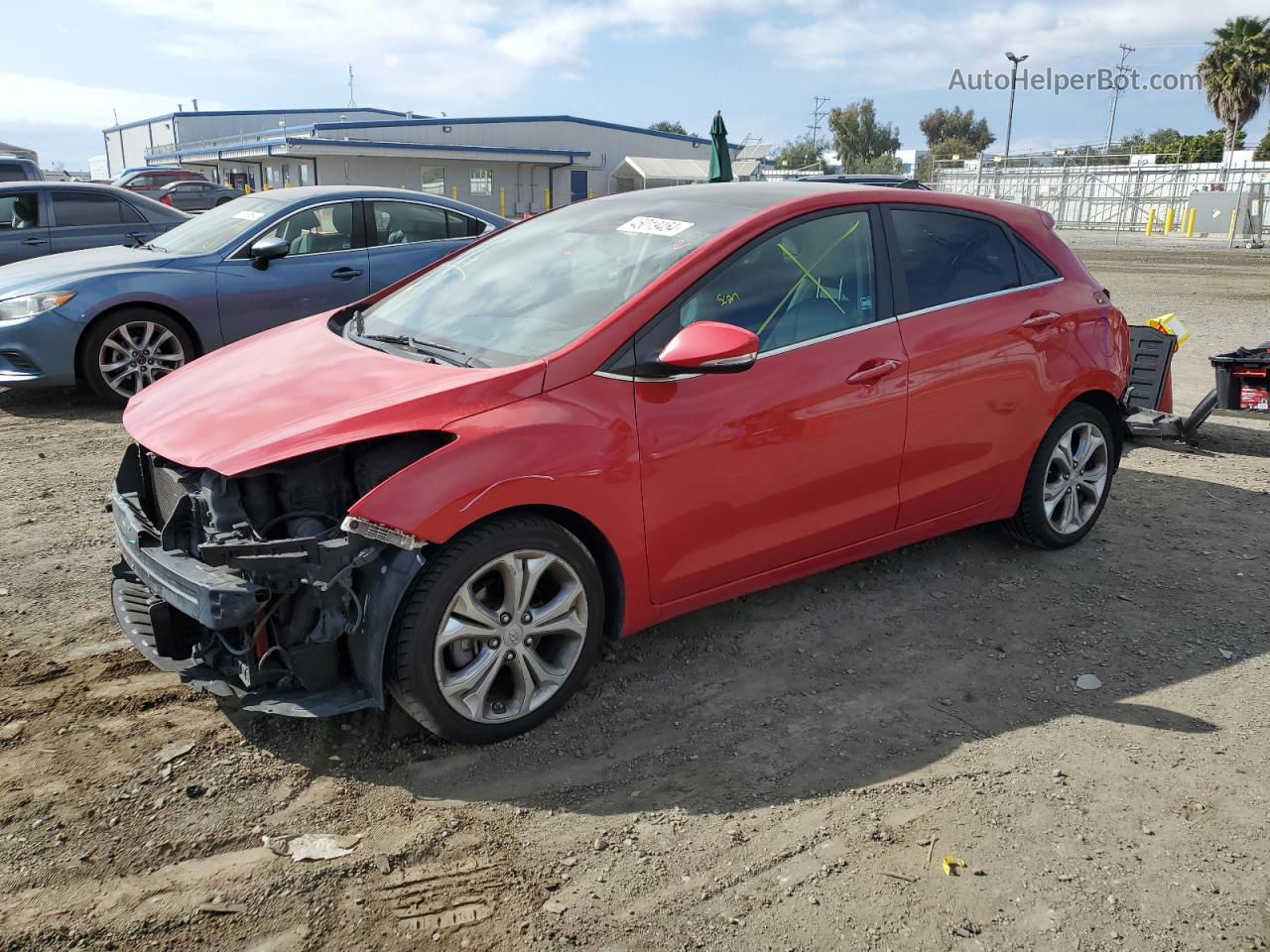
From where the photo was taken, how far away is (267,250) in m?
7.50

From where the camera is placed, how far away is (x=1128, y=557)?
16.6 ft

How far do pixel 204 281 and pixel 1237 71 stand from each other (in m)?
53.8

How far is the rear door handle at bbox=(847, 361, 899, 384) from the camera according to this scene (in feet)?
12.8

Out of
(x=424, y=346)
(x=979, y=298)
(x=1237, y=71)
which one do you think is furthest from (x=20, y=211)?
(x=1237, y=71)

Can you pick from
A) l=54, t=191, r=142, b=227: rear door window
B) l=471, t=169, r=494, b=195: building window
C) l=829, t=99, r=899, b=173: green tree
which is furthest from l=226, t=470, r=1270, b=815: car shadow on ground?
l=829, t=99, r=899, b=173: green tree

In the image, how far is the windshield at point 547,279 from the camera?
3592 mm

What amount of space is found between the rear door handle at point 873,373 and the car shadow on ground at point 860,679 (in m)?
1.07

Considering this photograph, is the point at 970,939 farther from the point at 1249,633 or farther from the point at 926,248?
the point at 926,248

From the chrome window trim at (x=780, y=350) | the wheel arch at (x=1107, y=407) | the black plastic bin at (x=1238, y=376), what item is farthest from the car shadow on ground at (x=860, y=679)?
the black plastic bin at (x=1238, y=376)

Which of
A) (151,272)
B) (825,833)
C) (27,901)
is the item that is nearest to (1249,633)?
(825,833)

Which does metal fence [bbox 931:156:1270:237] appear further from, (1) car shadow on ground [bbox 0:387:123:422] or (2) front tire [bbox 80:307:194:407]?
(1) car shadow on ground [bbox 0:387:123:422]

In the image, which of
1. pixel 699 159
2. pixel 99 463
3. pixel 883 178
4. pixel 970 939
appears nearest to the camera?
pixel 970 939

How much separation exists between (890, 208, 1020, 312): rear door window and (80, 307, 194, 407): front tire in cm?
578

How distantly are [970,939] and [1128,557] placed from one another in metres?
3.13
